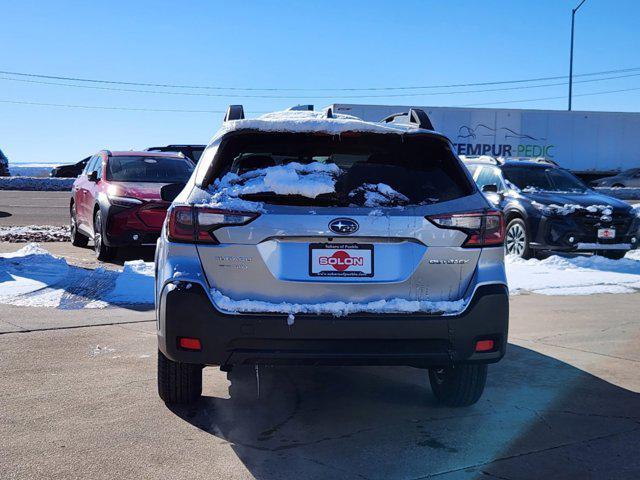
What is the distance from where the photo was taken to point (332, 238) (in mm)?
3812

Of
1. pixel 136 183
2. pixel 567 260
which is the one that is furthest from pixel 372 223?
pixel 567 260

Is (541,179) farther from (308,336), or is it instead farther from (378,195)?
(308,336)

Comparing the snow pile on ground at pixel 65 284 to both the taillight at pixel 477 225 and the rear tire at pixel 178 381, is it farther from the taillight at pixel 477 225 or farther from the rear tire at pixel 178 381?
the taillight at pixel 477 225

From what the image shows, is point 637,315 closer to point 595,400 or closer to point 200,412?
point 595,400

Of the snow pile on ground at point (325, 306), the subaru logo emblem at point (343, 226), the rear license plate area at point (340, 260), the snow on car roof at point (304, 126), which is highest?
the snow on car roof at point (304, 126)

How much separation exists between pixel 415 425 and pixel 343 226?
129cm

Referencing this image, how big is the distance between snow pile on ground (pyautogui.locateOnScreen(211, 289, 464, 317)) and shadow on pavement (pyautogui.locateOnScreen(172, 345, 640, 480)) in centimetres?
72

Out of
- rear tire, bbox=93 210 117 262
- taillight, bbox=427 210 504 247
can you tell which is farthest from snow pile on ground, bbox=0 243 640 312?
taillight, bbox=427 210 504 247

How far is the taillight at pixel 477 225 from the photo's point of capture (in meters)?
3.95

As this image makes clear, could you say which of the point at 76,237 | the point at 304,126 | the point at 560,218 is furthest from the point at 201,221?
the point at 76,237

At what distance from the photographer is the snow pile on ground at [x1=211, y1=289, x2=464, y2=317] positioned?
3750 mm

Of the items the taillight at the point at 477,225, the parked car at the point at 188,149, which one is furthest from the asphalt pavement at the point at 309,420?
the parked car at the point at 188,149

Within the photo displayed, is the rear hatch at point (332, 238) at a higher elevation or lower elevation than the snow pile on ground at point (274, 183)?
lower

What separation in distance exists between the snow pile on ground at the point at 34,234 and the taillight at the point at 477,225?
10.9m
